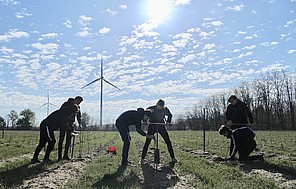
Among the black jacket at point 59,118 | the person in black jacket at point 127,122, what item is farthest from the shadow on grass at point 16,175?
the person in black jacket at point 127,122

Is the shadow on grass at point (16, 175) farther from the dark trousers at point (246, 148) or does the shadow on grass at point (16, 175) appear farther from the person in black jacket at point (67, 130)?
the dark trousers at point (246, 148)

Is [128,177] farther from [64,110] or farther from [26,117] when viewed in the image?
[26,117]

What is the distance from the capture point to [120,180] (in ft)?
24.1

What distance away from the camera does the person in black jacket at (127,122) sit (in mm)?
9844

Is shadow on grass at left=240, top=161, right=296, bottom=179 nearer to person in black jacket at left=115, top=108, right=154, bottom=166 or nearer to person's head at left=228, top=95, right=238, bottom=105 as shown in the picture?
person's head at left=228, top=95, right=238, bottom=105

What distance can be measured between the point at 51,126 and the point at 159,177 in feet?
16.3

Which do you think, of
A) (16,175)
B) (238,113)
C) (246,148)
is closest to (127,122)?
(16,175)

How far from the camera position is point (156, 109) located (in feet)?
35.5

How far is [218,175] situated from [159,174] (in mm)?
1557

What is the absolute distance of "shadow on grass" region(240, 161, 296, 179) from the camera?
26.8ft

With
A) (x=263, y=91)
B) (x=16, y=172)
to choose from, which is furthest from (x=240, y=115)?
(x=263, y=91)

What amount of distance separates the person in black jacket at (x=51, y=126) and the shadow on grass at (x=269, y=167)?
635 centimetres

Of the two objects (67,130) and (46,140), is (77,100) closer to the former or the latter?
(67,130)

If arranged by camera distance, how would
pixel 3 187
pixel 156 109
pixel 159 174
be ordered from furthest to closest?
pixel 156 109, pixel 159 174, pixel 3 187
